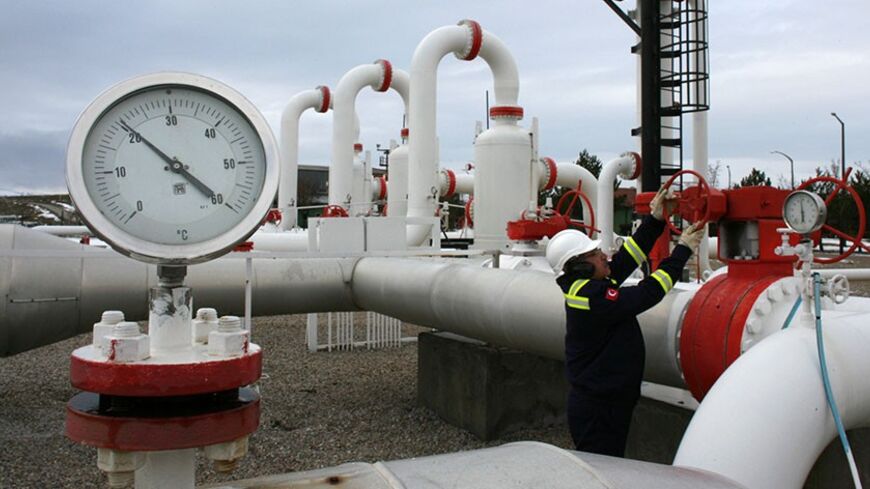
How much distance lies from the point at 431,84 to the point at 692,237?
5.83 m

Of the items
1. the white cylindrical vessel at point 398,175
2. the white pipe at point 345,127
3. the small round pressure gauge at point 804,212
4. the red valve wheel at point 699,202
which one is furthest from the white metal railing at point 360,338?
the small round pressure gauge at point 804,212

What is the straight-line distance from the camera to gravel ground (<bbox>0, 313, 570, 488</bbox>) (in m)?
4.38

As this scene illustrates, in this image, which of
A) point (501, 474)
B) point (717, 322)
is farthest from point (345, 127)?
A: point (501, 474)

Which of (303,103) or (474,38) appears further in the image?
(303,103)

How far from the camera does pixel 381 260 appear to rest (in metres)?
5.53

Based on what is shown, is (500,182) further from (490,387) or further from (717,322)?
(717,322)

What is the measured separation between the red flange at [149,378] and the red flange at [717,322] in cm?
185

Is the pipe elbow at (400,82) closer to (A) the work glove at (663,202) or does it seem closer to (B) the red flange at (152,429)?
(A) the work glove at (663,202)

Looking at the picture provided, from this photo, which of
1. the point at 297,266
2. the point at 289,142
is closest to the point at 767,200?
the point at 297,266

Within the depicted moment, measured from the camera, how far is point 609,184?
307 inches

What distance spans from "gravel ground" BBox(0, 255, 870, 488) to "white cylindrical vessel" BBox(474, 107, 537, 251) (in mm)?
1590

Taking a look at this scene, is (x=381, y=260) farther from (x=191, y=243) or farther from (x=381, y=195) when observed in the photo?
(x=381, y=195)

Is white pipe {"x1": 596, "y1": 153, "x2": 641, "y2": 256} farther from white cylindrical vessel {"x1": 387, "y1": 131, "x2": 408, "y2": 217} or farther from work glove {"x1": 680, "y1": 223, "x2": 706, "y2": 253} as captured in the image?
white cylindrical vessel {"x1": 387, "y1": 131, "x2": 408, "y2": 217}

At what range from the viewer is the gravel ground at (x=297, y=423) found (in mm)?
4375
